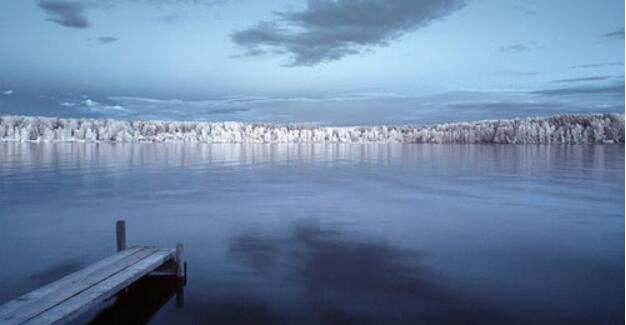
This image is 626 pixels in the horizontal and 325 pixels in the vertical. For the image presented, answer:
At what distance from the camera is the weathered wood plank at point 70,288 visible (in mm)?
8180

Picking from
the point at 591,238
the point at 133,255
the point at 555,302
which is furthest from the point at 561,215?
the point at 133,255

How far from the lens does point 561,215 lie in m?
22.8

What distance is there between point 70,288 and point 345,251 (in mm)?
8607

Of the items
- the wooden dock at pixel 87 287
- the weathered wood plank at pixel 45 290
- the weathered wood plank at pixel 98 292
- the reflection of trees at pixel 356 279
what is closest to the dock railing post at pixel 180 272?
the wooden dock at pixel 87 287

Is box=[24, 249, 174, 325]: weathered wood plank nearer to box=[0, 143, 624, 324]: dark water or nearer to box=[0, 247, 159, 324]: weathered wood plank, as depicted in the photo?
box=[0, 247, 159, 324]: weathered wood plank

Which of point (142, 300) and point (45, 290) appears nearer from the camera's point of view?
point (45, 290)

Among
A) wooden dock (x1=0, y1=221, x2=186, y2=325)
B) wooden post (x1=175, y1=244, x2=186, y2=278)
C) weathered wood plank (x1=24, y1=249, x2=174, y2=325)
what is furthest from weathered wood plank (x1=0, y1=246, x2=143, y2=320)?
wooden post (x1=175, y1=244, x2=186, y2=278)

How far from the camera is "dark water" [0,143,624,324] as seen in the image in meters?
11.0

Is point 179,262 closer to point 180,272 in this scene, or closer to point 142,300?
point 180,272

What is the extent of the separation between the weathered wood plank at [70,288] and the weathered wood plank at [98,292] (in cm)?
11

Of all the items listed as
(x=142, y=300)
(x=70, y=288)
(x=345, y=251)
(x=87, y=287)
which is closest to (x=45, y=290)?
(x=70, y=288)

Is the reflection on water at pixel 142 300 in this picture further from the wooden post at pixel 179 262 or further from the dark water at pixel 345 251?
the wooden post at pixel 179 262

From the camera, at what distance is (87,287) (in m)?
9.52

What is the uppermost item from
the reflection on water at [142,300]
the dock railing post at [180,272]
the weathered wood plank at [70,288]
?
the weathered wood plank at [70,288]
